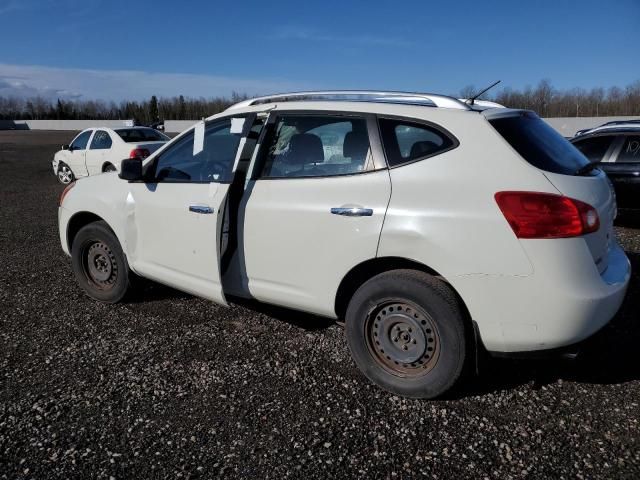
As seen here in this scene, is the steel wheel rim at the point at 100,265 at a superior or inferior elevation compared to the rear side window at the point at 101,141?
inferior

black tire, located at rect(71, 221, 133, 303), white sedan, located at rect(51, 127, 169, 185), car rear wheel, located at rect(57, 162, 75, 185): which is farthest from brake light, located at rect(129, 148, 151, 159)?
black tire, located at rect(71, 221, 133, 303)

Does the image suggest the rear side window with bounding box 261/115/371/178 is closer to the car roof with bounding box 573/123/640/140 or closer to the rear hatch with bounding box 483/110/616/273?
the rear hatch with bounding box 483/110/616/273

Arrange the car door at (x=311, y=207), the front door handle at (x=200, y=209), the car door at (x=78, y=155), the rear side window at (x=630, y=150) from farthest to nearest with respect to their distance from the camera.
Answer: the car door at (x=78, y=155)
the rear side window at (x=630, y=150)
the front door handle at (x=200, y=209)
the car door at (x=311, y=207)

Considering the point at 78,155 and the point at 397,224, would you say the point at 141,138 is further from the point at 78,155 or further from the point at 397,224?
the point at 397,224

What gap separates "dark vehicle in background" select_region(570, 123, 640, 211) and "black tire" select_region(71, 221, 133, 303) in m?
6.57

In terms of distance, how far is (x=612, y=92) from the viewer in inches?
2131

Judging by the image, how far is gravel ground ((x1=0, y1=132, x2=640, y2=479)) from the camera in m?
2.62

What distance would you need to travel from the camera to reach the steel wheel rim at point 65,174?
590 inches

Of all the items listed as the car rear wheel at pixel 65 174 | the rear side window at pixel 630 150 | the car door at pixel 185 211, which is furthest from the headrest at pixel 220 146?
the car rear wheel at pixel 65 174

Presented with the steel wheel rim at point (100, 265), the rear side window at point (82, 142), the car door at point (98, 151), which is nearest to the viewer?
the steel wheel rim at point (100, 265)

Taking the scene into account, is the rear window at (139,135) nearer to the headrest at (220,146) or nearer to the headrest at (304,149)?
the headrest at (220,146)

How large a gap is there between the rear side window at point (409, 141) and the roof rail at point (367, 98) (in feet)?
0.77

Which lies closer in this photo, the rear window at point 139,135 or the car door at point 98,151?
the rear window at point 139,135

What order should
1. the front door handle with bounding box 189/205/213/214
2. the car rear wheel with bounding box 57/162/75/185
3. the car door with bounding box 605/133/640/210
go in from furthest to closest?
the car rear wheel with bounding box 57/162/75/185 → the car door with bounding box 605/133/640/210 → the front door handle with bounding box 189/205/213/214
